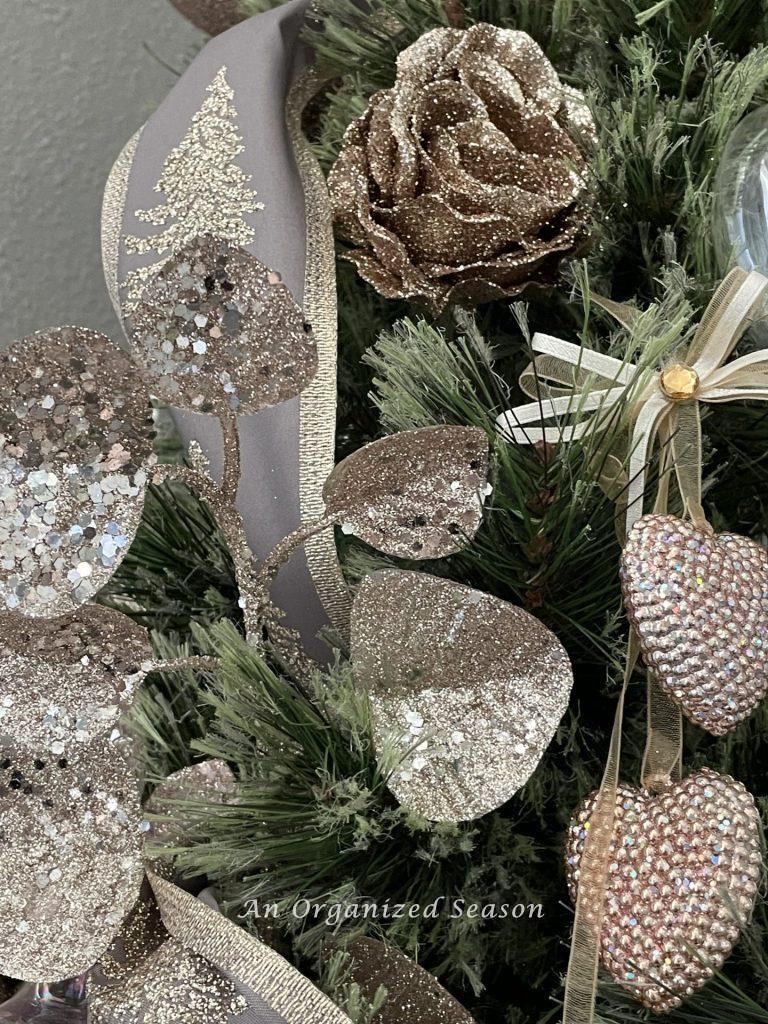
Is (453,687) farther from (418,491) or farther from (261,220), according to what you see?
(261,220)

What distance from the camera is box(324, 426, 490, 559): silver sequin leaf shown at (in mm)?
301

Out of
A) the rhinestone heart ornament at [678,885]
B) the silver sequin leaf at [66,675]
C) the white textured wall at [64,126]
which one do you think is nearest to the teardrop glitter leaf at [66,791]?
the silver sequin leaf at [66,675]

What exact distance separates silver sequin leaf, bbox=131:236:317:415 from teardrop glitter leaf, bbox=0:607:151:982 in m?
0.08

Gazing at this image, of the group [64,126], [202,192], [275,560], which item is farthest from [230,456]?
[64,126]

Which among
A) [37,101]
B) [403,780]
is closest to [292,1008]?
[403,780]

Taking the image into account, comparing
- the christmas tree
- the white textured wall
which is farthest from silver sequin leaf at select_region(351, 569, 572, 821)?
the white textured wall

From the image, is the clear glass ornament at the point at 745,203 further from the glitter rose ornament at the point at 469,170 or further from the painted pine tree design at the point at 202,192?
the painted pine tree design at the point at 202,192

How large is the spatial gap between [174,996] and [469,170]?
0.30 metres

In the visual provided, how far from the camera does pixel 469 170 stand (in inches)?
14.8

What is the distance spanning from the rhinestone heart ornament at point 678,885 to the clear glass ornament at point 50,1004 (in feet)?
0.56

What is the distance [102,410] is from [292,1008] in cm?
17

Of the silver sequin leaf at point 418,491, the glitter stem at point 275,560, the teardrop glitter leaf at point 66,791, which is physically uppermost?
the silver sequin leaf at point 418,491

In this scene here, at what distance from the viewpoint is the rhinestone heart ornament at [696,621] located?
285 millimetres

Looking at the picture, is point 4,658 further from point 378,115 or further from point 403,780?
point 378,115
